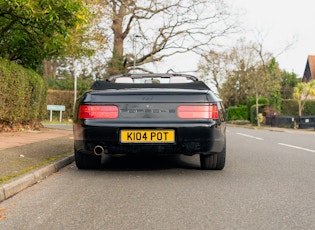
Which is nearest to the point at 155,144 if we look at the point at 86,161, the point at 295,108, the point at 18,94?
the point at 86,161

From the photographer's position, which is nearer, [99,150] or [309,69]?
[99,150]

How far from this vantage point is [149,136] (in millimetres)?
5191

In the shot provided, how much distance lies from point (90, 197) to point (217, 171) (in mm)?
2277

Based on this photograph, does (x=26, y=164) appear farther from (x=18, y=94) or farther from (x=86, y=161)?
(x=18, y=94)

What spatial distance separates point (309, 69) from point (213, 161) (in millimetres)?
61808

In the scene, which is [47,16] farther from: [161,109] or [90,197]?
[90,197]

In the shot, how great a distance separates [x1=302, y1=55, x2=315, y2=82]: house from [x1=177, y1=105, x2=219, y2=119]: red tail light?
5982cm

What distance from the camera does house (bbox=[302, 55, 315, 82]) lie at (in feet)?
203

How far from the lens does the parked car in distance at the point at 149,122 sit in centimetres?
519

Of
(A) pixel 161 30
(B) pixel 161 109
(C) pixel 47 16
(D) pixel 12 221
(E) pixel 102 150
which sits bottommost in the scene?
(D) pixel 12 221

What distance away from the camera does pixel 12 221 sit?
11.0 feet

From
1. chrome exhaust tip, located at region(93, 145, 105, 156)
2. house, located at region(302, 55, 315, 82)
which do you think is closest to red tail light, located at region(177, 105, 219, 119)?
chrome exhaust tip, located at region(93, 145, 105, 156)

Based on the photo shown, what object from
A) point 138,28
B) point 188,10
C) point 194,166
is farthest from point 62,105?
point 194,166

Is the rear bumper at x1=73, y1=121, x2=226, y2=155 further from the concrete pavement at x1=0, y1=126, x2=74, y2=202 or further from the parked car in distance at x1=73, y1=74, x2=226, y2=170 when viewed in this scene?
the concrete pavement at x1=0, y1=126, x2=74, y2=202
